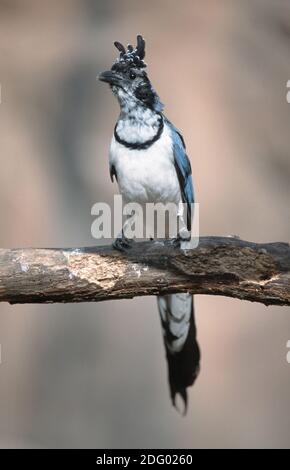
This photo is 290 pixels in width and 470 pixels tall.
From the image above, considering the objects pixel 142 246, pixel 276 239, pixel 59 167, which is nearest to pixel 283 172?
pixel 276 239

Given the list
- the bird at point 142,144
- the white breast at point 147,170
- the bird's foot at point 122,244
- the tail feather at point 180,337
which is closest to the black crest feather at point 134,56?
the bird at point 142,144

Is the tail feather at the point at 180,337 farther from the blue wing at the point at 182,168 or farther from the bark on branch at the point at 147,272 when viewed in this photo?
the bark on branch at the point at 147,272

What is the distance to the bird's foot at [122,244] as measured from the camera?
126 inches

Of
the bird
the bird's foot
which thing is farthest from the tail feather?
the bird's foot

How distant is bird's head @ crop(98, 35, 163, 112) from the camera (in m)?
3.46

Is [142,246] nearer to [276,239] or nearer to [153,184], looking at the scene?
[153,184]

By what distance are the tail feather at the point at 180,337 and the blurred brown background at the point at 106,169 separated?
1165mm

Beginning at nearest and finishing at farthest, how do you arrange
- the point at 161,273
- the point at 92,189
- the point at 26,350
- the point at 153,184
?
1. the point at 161,273
2. the point at 153,184
3. the point at 92,189
4. the point at 26,350

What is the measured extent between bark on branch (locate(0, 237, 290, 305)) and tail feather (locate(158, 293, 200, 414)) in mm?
884

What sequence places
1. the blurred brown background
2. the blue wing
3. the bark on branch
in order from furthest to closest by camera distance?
the blurred brown background
the blue wing
the bark on branch

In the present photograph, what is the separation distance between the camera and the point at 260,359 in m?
5.51

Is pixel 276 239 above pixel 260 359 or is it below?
above

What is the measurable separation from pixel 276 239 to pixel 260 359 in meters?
0.82

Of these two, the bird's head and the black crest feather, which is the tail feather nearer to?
the bird's head
